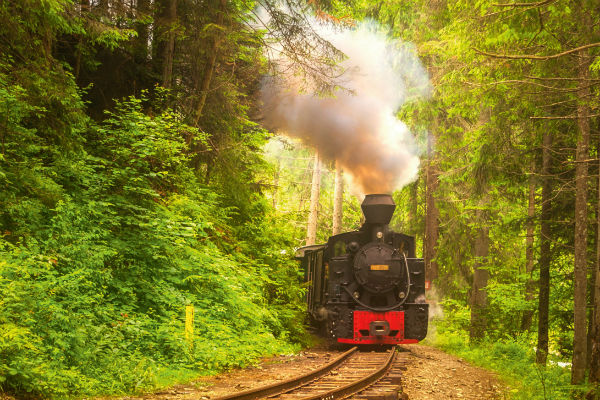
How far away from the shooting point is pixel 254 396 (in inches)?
262

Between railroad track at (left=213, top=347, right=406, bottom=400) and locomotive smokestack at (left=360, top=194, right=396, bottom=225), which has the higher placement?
locomotive smokestack at (left=360, top=194, right=396, bottom=225)

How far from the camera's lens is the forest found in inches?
277

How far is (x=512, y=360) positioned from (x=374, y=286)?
10.8 ft

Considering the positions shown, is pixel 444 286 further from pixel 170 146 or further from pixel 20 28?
pixel 20 28

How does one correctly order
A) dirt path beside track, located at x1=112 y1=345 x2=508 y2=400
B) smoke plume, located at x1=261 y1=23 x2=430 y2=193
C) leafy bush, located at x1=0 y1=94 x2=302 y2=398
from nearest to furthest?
leafy bush, located at x1=0 y1=94 x2=302 y2=398
dirt path beside track, located at x1=112 y1=345 x2=508 y2=400
smoke plume, located at x1=261 y1=23 x2=430 y2=193

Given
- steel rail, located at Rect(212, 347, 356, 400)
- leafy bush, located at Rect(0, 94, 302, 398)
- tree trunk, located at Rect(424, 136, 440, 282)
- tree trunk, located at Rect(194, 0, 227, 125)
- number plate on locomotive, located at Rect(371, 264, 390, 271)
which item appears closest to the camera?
leafy bush, located at Rect(0, 94, 302, 398)

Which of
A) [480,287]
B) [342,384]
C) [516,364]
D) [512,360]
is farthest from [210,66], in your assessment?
[480,287]

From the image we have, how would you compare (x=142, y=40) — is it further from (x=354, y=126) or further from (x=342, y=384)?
(x=342, y=384)

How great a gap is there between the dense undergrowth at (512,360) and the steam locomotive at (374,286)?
1873 mm

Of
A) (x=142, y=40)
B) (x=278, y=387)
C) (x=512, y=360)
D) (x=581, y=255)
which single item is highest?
(x=142, y=40)

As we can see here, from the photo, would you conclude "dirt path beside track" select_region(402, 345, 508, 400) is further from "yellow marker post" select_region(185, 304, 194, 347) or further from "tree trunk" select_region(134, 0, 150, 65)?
"tree trunk" select_region(134, 0, 150, 65)

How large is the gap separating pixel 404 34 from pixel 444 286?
965 centimetres

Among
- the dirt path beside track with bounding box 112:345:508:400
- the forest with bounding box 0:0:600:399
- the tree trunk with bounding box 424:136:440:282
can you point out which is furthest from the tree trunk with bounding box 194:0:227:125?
the tree trunk with bounding box 424:136:440:282

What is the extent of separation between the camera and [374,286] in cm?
1294
